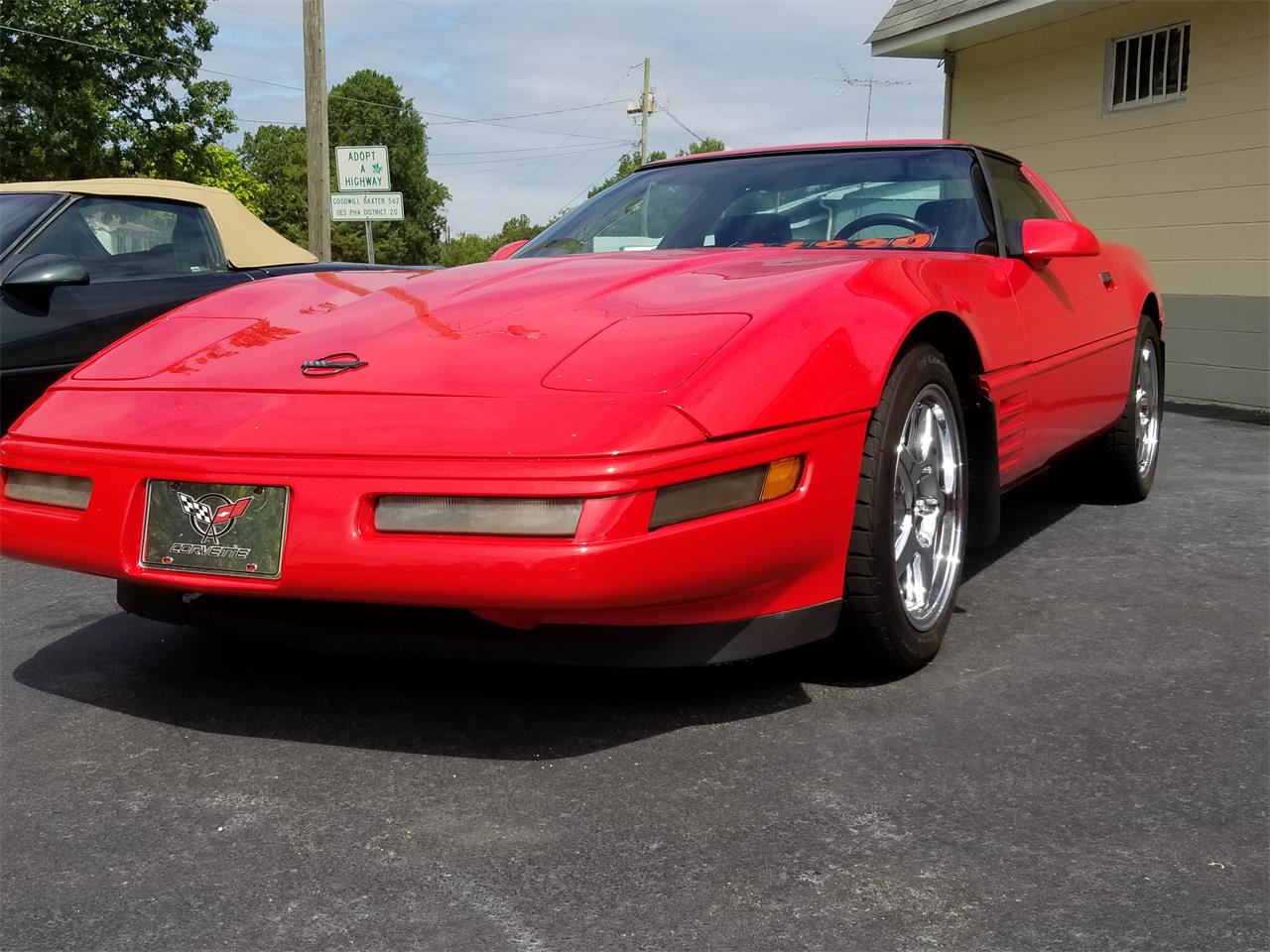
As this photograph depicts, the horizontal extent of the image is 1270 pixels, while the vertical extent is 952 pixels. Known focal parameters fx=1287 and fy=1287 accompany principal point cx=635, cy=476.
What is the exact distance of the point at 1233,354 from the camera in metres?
9.14

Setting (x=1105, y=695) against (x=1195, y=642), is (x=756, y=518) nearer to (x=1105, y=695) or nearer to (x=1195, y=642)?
(x=1105, y=695)

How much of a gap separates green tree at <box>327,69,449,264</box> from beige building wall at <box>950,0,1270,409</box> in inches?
2135

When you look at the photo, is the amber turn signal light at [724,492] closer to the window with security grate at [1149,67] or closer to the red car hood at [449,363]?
the red car hood at [449,363]

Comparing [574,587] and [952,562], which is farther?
[952,562]

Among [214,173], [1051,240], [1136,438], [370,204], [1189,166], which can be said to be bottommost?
[1136,438]

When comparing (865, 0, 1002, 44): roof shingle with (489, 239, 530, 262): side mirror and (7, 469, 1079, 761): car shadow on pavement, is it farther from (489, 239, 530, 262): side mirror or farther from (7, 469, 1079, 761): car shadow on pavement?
(7, 469, 1079, 761): car shadow on pavement

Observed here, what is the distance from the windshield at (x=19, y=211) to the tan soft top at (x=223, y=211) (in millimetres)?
99

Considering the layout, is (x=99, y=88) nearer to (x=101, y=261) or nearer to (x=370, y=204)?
(x=370, y=204)

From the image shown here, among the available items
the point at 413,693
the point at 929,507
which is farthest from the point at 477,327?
the point at 929,507

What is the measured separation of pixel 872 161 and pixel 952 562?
53.4 inches

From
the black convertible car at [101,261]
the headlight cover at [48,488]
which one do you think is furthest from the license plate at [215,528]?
the black convertible car at [101,261]

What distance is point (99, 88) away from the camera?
2745cm

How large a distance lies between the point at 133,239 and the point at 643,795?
4.49m

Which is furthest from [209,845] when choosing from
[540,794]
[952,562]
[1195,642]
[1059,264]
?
[1059,264]
